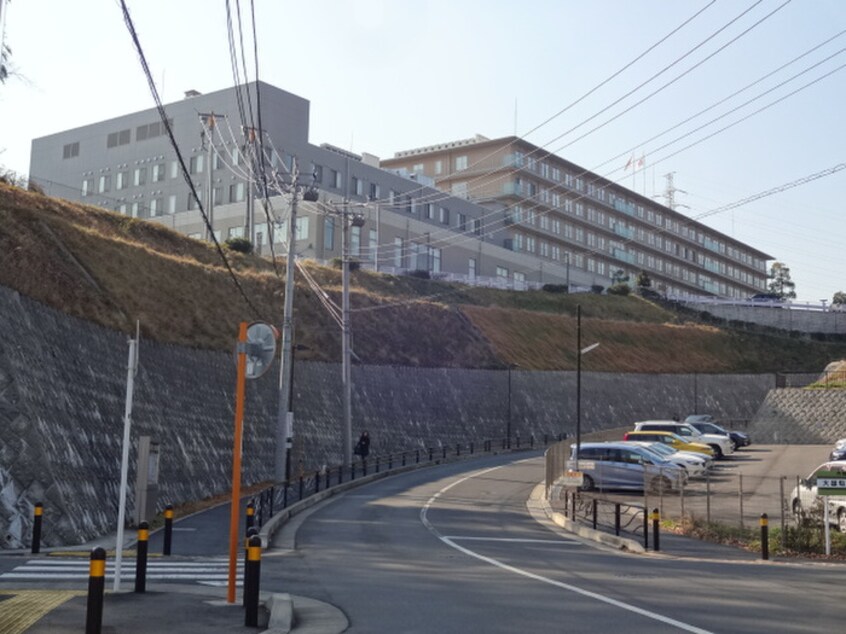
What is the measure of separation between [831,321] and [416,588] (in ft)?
272

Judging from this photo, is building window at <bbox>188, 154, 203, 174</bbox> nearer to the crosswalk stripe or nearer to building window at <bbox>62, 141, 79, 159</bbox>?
building window at <bbox>62, 141, 79, 159</bbox>

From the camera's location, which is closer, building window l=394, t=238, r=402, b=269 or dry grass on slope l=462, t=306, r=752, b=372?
dry grass on slope l=462, t=306, r=752, b=372

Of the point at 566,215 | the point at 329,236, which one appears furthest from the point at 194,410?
the point at 566,215

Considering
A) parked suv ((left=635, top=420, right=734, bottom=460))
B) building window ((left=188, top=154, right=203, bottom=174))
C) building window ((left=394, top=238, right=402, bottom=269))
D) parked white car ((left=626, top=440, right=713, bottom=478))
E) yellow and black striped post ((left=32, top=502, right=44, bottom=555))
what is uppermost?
building window ((left=188, top=154, right=203, bottom=174))

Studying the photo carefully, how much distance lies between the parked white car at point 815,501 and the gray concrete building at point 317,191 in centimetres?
3862

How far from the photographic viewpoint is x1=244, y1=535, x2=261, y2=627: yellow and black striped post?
10.1 m

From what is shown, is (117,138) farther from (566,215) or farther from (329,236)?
(566,215)

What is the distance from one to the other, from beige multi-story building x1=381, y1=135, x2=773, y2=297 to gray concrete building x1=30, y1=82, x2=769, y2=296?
0.25 metres

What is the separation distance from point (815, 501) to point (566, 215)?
8851 cm

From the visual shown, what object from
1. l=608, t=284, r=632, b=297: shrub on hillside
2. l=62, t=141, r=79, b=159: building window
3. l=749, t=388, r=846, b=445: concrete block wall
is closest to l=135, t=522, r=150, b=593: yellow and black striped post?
l=749, t=388, r=846, b=445: concrete block wall

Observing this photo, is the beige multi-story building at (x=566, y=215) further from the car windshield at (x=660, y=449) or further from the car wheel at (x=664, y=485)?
the car wheel at (x=664, y=485)

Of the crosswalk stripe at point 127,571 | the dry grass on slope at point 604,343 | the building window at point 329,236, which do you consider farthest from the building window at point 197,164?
the crosswalk stripe at point 127,571

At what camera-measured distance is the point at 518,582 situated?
1435 centimetres

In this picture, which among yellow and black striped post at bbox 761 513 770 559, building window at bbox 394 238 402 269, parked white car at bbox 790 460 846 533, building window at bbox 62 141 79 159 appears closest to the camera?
yellow and black striped post at bbox 761 513 770 559
